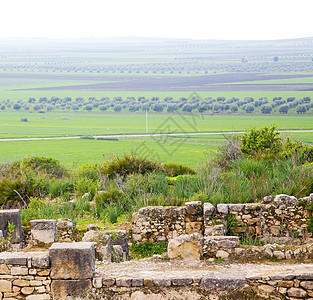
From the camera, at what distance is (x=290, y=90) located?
124625 mm

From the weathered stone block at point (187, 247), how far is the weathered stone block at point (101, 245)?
56.6 inches

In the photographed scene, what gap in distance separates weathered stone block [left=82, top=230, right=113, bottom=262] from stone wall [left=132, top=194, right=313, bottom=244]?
3.51 meters

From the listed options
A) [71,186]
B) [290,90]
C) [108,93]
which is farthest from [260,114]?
[71,186]

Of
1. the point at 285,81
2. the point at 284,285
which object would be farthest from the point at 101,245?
the point at 285,81

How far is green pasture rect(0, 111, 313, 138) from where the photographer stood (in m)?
85.2

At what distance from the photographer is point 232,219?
1335 cm

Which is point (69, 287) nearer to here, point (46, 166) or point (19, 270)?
point (19, 270)

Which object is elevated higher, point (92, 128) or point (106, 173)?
point (106, 173)

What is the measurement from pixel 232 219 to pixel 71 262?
268 inches

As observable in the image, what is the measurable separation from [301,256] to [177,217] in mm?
5585

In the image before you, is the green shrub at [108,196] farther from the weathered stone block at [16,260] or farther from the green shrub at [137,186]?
the weathered stone block at [16,260]

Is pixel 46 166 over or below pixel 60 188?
below

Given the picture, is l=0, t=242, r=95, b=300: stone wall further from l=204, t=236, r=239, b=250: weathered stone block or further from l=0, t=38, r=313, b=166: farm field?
l=0, t=38, r=313, b=166: farm field

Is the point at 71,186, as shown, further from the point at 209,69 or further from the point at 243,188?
the point at 209,69
